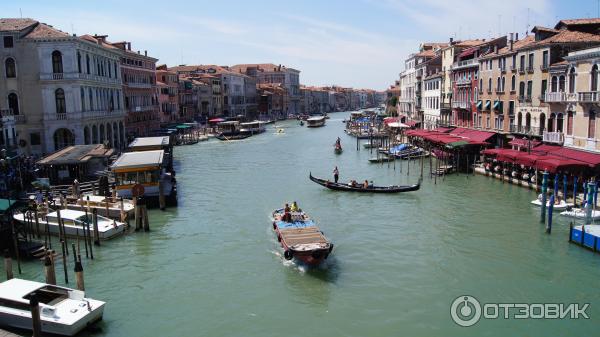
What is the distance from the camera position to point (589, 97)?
76.7 ft

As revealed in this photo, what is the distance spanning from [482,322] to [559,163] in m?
13.4

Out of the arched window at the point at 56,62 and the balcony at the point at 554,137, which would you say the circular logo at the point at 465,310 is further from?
the arched window at the point at 56,62

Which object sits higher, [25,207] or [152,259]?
[25,207]

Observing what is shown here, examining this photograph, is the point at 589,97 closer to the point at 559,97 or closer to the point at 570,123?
the point at 570,123

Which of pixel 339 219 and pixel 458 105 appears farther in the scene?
pixel 458 105

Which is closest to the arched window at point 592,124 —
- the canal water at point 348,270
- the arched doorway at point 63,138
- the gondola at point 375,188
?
the canal water at point 348,270

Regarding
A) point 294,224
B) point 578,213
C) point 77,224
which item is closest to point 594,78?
point 578,213

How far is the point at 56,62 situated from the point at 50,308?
78.2ft

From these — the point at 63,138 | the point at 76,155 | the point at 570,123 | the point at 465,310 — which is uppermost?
the point at 570,123

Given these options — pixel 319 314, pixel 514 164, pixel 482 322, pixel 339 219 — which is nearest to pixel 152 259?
pixel 319 314

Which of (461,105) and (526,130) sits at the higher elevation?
(461,105)

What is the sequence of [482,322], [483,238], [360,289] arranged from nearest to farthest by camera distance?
[482,322]
[360,289]
[483,238]

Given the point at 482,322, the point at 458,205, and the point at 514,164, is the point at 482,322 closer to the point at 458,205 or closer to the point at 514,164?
the point at 458,205

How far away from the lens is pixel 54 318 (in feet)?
37.2
